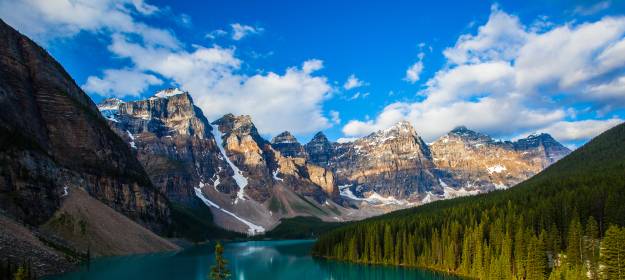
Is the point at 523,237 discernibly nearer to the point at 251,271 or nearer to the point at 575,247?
the point at 575,247

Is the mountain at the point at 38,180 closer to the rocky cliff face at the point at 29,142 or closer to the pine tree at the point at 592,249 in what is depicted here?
the rocky cliff face at the point at 29,142

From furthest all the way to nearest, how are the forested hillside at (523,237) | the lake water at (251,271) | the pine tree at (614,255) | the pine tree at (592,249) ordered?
the lake water at (251,271), the forested hillside at (523,237), the pine tree at (592,249), the pine tree at (614,255)

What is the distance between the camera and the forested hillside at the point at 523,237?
8410 centimetres

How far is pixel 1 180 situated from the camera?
13462cm

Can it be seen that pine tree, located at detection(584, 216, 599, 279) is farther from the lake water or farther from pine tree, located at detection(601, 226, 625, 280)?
the lake water

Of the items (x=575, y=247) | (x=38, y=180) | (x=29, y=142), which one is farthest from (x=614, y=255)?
(x=29, y=142)

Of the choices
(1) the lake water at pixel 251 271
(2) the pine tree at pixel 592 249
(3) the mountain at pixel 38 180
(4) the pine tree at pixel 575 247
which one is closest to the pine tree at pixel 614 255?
(2) the pine tree at pixel 592 249

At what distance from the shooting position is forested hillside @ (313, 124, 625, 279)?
8410cm

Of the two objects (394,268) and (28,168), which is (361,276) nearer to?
(394,268)

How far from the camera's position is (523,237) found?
307ft

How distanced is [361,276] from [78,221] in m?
89.8

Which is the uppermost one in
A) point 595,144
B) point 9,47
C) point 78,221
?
point 9,47

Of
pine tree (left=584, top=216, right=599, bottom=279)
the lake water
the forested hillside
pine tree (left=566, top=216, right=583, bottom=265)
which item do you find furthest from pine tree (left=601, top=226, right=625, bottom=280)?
the lake water

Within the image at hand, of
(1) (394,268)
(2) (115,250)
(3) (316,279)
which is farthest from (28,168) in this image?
(1) (394,268)
